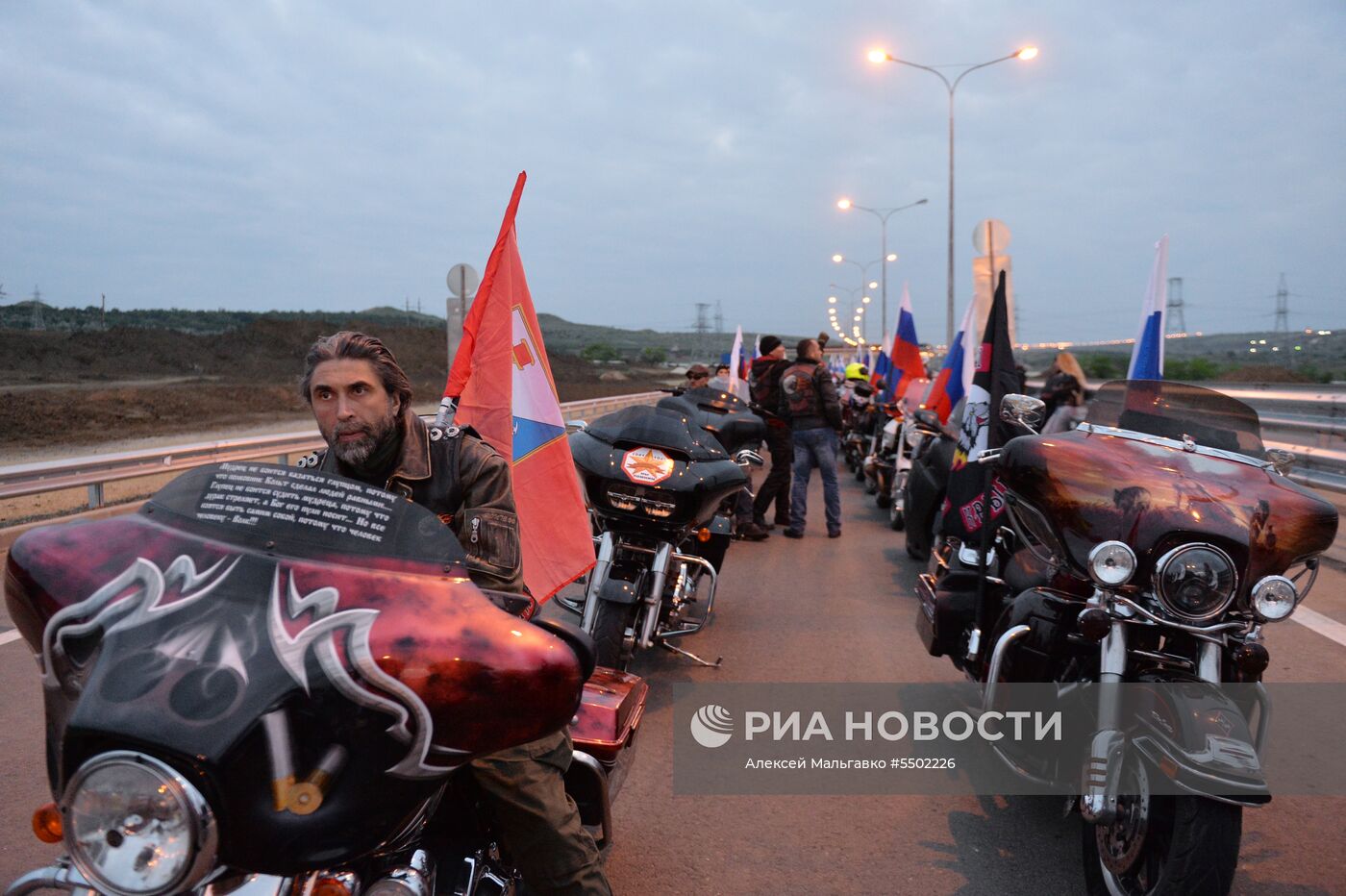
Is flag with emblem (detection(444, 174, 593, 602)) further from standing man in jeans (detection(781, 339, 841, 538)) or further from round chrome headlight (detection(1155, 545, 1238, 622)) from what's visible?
standing man in jeans (detection(781, 339, 841, 538))

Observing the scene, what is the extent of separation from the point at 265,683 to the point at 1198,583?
2.47 metres

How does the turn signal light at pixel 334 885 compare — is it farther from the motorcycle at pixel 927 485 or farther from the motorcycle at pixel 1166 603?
the motorcycle at pixel 927 485

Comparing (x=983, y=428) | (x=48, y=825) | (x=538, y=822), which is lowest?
(x=538, y=822)

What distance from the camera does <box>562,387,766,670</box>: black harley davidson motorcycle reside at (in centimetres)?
508

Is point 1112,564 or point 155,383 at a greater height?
point 1112,564

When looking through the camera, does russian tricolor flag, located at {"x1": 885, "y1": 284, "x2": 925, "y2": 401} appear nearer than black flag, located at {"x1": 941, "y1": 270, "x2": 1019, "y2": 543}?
No

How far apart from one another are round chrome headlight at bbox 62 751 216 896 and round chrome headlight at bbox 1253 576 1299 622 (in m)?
2.68

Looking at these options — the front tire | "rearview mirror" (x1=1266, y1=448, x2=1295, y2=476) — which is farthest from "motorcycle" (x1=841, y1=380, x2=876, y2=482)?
"rearview mirror" (x1=1266, y1=448, x2=1295, y2=476)

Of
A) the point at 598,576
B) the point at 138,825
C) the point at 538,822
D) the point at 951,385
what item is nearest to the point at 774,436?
the point at 951,385

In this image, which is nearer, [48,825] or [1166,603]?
[48,825]

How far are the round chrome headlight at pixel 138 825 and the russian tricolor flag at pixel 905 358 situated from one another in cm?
1347

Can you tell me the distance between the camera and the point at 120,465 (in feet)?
30.7

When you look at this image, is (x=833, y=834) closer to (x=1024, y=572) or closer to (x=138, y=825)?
(x=1024, y=572)

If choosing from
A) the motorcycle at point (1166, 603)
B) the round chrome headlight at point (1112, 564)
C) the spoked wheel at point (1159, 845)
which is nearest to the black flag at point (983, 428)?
the motorcycle at point (1166, 603)
